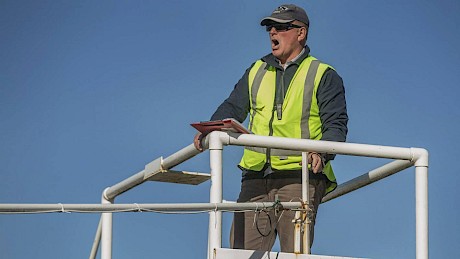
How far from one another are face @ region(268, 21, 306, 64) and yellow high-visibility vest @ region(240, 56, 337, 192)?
0.13 m

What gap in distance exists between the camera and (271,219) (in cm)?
1070

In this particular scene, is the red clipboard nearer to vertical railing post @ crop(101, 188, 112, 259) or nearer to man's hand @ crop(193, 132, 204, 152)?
man's hand @ crop(193, 132, 204, 152)

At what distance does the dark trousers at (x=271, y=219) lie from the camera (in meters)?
10.5

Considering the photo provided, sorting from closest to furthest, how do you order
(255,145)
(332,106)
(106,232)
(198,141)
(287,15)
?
1. (255,145)
2. (198,141)
3. (332,106)
4. (287,15)
5. (106,232)

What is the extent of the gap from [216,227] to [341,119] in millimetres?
1712

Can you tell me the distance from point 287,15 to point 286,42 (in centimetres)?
22

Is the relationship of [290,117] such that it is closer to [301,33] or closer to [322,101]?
[322,101]

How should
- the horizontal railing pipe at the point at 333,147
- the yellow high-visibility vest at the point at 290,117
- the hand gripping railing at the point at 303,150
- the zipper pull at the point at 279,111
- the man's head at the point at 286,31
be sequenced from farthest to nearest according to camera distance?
1. the man's head at the point at 286,31
2. the zipper pull at the point at 279,111
3. the yellow high-visibility vest at the point at 290,117
4. the horizontal railing pipe at the point at 333,147
5. the hand gripping railing at the point at 303,150

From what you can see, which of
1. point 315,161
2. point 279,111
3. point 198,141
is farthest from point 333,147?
point 198,141

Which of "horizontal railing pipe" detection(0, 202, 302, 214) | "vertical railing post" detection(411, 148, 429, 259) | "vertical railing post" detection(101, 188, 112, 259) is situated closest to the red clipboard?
"horizontal railing pipe" detection(0, 202, 302, 214)

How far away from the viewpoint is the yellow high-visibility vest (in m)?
10.8

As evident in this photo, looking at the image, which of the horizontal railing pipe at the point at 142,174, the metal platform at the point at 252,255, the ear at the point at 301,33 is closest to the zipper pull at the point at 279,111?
the ear at the point at 301,33

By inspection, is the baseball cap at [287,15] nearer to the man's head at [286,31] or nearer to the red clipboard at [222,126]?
the man's head at [286,31]

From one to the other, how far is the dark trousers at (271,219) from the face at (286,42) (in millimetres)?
1061
